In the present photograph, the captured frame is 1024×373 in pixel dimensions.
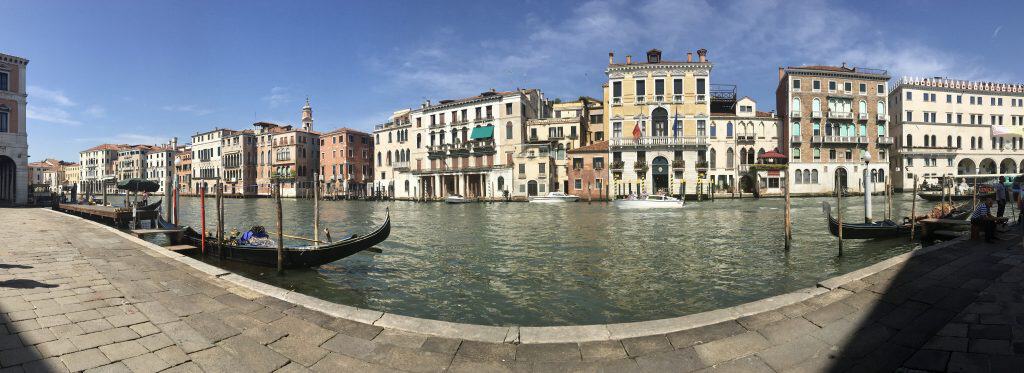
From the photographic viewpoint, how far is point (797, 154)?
40062 mm

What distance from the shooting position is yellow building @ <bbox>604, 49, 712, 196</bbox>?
38.3 meters

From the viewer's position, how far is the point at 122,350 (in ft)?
11.9

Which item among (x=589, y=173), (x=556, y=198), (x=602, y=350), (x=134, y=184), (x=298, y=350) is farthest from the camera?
(x=589, y=173)

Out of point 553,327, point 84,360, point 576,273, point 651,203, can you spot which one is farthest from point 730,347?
point 651,203

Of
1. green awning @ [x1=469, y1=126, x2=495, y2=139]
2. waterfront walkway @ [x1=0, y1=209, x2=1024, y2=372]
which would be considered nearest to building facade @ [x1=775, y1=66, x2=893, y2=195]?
green awning @ [x1=469, y1=126, x2=495, y2=139]

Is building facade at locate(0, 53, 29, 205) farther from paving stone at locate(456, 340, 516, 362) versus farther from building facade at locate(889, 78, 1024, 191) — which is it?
building facade at locate(889, 78, 1024, 191)

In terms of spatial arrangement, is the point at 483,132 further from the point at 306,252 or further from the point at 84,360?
the point at 84,360

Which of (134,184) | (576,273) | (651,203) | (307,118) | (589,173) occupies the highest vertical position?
(307,118)

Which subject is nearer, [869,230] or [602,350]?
[602,350]

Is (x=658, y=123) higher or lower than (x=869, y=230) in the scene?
higher

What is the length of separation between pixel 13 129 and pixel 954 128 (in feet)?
236

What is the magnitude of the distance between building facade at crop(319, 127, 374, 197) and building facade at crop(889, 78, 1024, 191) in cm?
5801

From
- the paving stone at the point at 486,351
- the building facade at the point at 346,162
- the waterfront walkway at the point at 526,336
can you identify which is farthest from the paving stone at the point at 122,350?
the building facade at the point at 346,162

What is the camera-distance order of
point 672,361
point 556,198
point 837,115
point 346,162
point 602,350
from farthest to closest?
point 346,162 → point 837,115 → point 556,198 → point 602,350 → point 672,361
